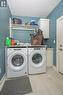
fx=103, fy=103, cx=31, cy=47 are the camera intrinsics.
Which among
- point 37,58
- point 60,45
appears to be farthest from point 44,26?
point 37,58

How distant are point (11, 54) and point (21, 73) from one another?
71 cm

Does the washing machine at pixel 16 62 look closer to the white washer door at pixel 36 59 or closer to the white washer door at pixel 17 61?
the white washer door at pixel 17 61

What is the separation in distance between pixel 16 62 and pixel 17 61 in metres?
0.05

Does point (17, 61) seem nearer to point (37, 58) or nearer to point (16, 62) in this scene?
point (16, 62)

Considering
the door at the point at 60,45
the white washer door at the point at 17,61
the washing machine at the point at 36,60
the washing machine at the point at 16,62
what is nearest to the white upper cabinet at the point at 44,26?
the door at the point at 60,45

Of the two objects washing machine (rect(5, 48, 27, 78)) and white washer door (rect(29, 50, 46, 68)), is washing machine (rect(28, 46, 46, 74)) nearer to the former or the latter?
white washer door (rect(29, 50, 46, 68))

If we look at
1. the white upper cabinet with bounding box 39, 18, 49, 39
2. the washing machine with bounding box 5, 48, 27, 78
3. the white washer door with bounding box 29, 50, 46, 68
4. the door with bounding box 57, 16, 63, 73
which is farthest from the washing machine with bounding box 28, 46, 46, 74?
the white upper cabinet with bounding box 39, 18, 49, 39

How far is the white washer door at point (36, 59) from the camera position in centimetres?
350

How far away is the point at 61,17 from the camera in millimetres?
3541

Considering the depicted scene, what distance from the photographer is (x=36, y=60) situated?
3.67 metres

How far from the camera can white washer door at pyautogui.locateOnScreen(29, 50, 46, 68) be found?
3.50m

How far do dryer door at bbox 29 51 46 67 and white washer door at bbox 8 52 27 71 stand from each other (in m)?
0.30

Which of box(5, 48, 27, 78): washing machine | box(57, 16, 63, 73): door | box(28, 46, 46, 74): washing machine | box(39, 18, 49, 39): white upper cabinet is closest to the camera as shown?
box(5, 48, 27, 78): washing machine

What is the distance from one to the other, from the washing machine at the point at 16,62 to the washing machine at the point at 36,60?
18 cm
